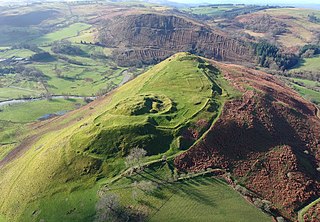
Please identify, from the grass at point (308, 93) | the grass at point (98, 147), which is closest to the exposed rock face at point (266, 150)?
the grass at point (98, 147)

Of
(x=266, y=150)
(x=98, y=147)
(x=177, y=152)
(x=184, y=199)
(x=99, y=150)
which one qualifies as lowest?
(x=184, y=199)

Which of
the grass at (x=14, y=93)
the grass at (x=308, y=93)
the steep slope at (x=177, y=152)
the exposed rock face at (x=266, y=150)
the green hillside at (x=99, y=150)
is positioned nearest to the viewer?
the green hillside at (x=99, y=150)

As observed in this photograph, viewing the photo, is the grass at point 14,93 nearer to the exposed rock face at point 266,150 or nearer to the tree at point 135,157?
the tree at point 135,157

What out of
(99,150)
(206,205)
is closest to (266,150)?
(206,205)

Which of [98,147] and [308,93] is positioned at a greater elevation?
[98,147]

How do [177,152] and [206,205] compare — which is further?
[177,152]

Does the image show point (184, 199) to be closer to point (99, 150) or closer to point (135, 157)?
point (135, 157)

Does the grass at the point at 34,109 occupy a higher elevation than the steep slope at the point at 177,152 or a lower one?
lower
